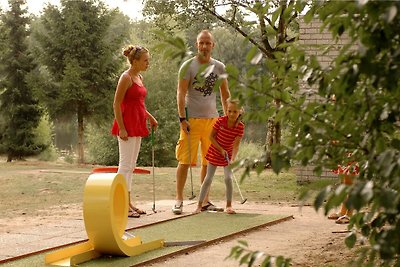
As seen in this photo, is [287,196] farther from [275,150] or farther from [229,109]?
[275,150]

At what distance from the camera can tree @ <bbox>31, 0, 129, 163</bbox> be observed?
26.8 m

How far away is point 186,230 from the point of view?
22.1 feet

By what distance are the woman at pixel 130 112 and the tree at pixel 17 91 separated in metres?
21.3

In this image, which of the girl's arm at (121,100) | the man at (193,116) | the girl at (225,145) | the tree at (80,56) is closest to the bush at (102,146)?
the tree at (80,56)

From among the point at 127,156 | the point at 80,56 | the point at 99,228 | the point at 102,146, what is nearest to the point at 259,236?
the point at 127,156

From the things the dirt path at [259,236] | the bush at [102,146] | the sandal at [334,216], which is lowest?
the dirt path at [259,236]

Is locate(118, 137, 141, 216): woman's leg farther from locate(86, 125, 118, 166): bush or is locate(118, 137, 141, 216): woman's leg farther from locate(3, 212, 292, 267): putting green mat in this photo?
locate(86, 125, 118, 166): bush

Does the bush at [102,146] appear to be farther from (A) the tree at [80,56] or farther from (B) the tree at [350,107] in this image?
(B) the tree at [350,107]

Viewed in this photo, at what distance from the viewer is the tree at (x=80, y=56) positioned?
26.8 m

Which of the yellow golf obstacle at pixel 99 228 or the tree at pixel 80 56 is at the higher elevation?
the tree at pixel 80 56

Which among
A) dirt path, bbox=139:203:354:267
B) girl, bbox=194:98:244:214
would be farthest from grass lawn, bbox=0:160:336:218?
dirt path, bbox=139:203:354:267

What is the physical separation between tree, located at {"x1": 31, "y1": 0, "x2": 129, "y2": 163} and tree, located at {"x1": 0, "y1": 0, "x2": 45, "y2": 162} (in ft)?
3.88

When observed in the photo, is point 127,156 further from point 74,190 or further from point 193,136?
point 74,190

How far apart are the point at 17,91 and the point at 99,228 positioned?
23902 millimetres
